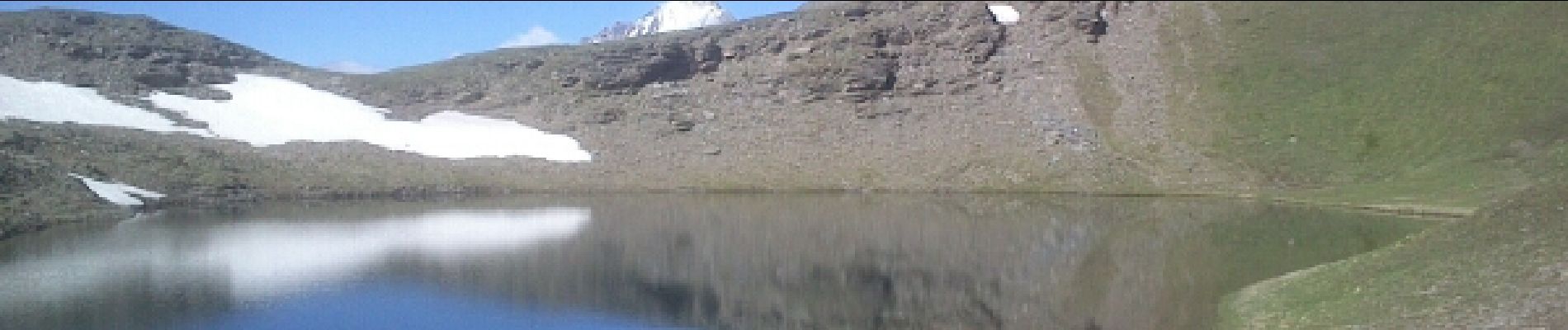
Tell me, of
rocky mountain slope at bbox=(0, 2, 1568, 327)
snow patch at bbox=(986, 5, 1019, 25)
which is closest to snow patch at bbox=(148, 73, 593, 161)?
rocky mountain slope at bbox=(0, 2, 1568, 327)

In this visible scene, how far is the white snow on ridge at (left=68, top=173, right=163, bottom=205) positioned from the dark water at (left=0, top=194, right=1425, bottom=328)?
7.64m

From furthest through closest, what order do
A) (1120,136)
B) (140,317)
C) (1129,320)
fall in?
(1120,136) < (140,317) < (1129,320)

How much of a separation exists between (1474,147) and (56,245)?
300ft

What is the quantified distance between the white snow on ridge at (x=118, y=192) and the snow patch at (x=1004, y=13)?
96.1 m

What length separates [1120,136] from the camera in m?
109

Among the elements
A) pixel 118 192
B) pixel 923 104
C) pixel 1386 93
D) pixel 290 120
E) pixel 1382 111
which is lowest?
pixel 118 192

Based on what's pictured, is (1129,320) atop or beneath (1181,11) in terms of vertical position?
beneath

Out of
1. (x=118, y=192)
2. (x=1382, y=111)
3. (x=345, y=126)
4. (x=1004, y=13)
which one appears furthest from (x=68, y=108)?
(x=1382, y=111)

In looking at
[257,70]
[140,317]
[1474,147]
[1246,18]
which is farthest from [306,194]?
[1246,18]

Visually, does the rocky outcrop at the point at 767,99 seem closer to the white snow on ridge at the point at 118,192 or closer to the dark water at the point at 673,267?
the white snow on ridge at the point at 118,192

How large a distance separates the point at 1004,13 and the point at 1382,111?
53.3 metres

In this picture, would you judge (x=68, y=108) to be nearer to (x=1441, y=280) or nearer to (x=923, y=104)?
(x=923, y=104)

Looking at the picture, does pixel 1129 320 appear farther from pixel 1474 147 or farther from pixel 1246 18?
pixel 1246 18

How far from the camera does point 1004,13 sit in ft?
472
